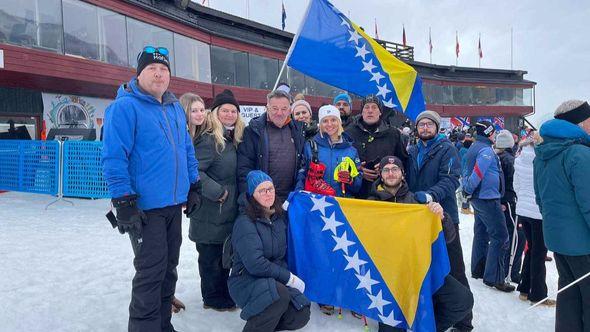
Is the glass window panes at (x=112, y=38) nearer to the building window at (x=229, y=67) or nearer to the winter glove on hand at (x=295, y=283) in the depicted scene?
the building window at (x=229, y=67)

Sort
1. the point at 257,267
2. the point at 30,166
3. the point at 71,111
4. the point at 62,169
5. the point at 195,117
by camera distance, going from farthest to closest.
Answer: the point at 71,111, the point at 30,166, the point at 62,169, the point at 195,117, the point at 257,267

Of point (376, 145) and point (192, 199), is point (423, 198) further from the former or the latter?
point (192, 199)

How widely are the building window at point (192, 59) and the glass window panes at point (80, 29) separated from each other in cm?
363

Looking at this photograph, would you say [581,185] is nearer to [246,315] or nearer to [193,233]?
[246,315]

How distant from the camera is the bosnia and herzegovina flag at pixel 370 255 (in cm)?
353

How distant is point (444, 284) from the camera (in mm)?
3607

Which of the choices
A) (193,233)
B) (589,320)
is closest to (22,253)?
(193,233)

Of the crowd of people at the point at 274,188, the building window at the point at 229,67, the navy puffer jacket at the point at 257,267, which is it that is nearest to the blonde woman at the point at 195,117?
the crowd of people at the point at 274,188

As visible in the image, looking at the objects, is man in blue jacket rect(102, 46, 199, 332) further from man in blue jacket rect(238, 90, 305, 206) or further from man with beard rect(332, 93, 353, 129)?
man with beard rect(332, 93, 353, 129)

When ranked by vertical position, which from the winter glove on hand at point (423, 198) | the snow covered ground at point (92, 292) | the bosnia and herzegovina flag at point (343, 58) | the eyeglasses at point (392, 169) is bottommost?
the snow covered ground at point (92, 292)

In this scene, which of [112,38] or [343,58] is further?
[112,38]

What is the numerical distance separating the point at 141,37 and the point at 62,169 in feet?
24.6

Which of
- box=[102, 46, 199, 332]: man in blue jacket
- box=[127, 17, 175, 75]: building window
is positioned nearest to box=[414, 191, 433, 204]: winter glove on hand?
box=[102, 46, 199, 332]: man in blue jacket

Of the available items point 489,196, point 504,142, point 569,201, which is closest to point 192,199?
point 569,201
